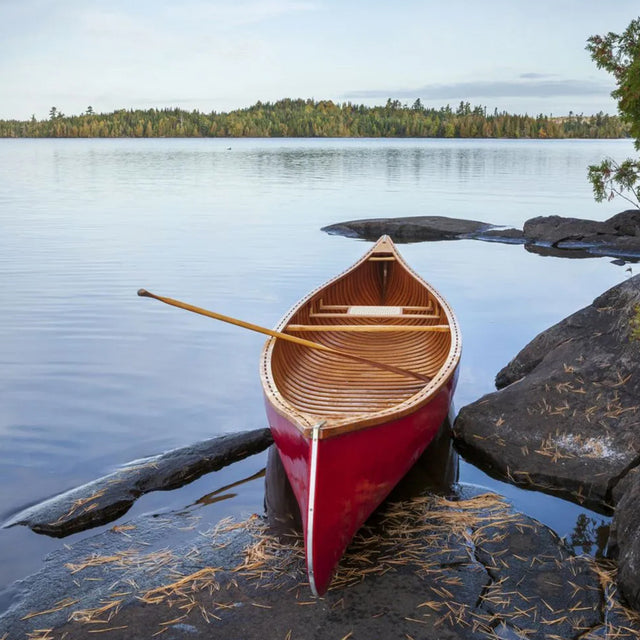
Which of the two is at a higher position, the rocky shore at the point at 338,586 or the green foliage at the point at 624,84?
the green foliage at the point at 624,84

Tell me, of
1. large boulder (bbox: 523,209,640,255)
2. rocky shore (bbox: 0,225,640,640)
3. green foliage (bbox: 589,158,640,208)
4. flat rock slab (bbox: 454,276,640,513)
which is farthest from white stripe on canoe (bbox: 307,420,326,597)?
large boulder (bbox: 523,209,640,255)

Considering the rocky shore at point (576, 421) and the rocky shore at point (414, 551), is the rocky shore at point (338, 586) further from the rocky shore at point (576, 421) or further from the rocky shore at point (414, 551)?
the rocky shore at point (576, 421)

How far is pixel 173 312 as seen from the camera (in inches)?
516

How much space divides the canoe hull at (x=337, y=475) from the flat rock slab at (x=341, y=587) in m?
0.23

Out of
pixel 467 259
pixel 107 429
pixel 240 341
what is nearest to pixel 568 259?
pixel 467 259

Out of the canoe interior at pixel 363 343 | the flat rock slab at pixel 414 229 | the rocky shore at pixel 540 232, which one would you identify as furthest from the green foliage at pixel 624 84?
the flat rock slab at pixel 414 229

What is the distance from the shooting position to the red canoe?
4.69 metres

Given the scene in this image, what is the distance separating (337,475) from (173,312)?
348 inches

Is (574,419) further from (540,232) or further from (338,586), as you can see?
(540,232)

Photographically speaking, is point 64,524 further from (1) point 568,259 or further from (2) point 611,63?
(1) point 568,259

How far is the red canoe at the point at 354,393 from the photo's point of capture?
185 inches

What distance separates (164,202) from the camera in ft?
115

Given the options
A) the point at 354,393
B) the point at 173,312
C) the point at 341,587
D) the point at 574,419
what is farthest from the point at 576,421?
the point at 173,312

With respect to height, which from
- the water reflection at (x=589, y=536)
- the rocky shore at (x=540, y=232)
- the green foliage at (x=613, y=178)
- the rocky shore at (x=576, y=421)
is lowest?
the water reflection at (x=589, y=536)
